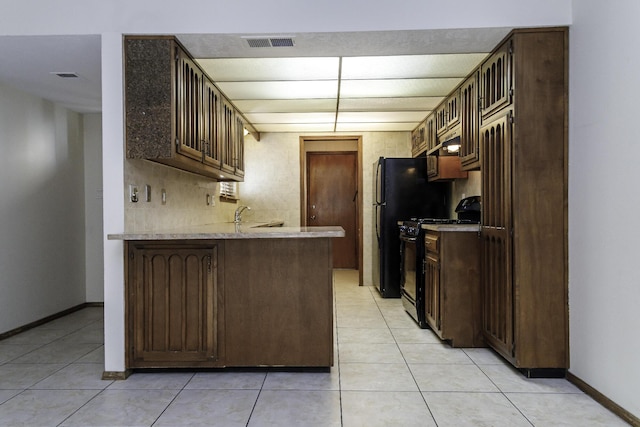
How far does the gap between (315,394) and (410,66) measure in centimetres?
256

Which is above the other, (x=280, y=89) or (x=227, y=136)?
(x=280, y=89)

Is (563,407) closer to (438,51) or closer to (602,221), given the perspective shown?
(602,221)

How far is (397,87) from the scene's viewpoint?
13.9ft

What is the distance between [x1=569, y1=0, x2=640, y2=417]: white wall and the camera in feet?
7.27

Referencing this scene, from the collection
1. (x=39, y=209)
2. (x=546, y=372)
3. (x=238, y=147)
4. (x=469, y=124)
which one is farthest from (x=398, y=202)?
(x=39, y=209)

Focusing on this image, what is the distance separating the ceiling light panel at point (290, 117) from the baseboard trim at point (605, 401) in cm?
372

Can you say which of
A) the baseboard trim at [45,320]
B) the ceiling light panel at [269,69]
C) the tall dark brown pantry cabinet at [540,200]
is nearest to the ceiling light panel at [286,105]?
the ceiling light panel at [269,69]

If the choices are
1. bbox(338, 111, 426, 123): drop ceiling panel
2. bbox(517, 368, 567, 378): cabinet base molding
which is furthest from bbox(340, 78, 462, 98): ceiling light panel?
bbox(517, 368, 567, 378): cabinet base molding

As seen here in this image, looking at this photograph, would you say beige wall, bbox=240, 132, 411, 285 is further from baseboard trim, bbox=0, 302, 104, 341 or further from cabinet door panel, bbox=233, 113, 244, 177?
baseboard trim, bbox=0, 302, 104, 341

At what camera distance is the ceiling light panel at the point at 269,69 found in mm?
3488

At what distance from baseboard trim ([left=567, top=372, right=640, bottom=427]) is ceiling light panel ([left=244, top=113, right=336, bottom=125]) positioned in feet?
12.2

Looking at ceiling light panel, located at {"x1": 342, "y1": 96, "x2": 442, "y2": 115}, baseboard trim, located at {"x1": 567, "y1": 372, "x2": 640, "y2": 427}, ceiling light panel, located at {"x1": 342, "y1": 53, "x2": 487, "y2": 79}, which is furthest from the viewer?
ceiling light panel, located at {"x1": 342, "y1": 96, "x2": 442, "y2": 115}

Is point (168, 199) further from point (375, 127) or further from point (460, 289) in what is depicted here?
point (375, 127)

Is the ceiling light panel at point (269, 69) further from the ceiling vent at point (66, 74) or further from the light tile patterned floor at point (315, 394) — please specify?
the light tile patterned floor at point (315, 394)
